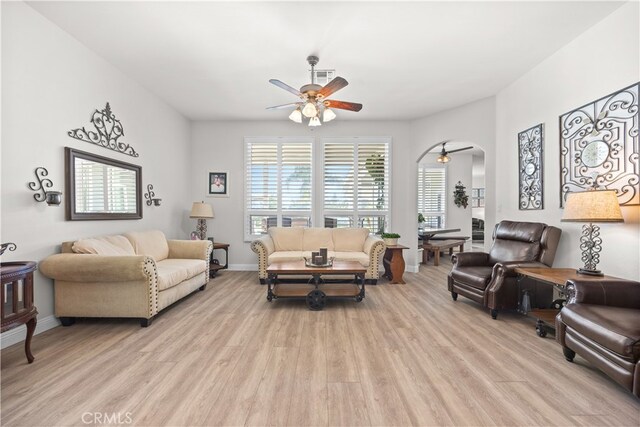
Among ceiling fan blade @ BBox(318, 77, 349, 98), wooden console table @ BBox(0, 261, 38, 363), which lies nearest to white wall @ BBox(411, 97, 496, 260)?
ceiling fan blade @ BBox(318, 77, 349, 98)

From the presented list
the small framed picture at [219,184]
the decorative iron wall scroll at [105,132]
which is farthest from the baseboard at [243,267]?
the decorative iron wall scroll at [105,132]

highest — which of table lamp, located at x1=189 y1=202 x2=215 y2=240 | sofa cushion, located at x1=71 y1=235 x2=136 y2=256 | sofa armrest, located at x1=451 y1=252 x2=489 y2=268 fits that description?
table lamp, located at x1=189 y1=202 x2=215 y2=240

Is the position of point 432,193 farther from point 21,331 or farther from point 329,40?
point 21,331

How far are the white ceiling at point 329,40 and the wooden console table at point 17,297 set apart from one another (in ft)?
7.85

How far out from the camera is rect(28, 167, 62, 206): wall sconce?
106 inches

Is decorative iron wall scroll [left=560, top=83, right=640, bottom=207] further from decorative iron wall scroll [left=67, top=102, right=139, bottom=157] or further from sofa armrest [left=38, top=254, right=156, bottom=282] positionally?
decorative iron wall scroll [left=67, top=102, right=139, bottom=157]

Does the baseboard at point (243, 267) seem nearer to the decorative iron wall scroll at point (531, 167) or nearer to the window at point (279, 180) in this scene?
→ the window at point (279, 180)

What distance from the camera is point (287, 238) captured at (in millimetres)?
5289

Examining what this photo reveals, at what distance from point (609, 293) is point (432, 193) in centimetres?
670

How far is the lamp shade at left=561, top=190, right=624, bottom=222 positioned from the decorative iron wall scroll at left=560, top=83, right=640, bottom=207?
0.34 metres

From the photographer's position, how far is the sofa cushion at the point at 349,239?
523 cm

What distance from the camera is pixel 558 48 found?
325 cm

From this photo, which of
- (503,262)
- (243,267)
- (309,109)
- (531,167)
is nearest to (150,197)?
(243,267)

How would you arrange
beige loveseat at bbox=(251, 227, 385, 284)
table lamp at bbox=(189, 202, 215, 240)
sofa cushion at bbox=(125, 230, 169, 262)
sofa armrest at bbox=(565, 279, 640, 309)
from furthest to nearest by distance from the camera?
table lamp at bbox=(189, 202, 215, 240) < beige loveseat at bbox=(251, 227, 385, 284) < sofa cushion at bbox=(125, 230, 169, 262) < sofa armrest at bbox=(565, 279, 640, 309)
